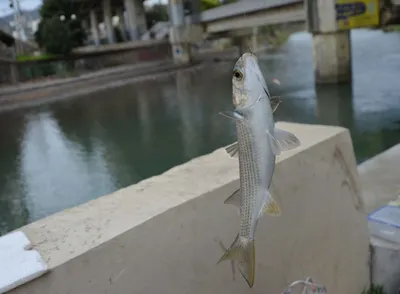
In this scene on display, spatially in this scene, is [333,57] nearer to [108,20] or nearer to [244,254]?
[244,254]

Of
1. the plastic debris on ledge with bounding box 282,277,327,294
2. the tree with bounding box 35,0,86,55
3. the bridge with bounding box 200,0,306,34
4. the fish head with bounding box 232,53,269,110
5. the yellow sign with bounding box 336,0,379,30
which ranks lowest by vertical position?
the plastic debris on ledge with bounding box 282,277,327,294

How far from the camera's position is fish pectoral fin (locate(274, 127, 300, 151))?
1.55m

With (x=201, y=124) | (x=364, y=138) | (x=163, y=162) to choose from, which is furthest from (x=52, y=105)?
(x=364, y=138)

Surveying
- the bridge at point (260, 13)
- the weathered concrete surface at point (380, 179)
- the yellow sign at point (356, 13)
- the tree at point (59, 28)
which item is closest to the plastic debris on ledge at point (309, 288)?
the weathered concrete surface at point (380, 179)

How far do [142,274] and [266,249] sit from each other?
76 centimetres

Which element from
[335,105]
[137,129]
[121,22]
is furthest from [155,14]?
[335,105]

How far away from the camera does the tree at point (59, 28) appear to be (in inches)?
1255

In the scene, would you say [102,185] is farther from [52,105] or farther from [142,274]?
[52,105]

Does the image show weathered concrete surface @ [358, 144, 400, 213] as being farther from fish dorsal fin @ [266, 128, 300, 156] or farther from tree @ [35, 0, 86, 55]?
tree @ [35, 0, 86, 55]

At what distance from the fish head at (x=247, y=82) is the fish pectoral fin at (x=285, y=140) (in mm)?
158

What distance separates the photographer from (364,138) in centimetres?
1052

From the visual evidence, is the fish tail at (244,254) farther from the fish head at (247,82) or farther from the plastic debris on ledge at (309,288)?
Answer: the plastic debris on ledge at (309,288)

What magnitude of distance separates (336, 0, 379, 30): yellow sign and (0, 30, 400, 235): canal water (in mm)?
2061

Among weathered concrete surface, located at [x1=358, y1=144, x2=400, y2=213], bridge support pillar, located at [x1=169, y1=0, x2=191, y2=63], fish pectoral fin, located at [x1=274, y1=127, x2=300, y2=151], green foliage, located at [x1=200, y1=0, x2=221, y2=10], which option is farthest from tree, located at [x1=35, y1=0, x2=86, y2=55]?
fish pectoral fin, located at [x1=274, y1=127, x2=300, y2=151]
